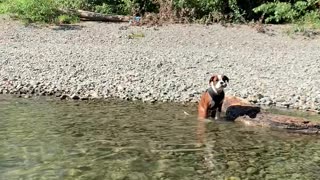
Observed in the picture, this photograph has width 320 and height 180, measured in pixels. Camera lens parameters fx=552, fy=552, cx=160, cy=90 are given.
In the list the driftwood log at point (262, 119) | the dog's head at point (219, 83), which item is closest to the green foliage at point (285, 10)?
the driftwood log at point (262, 119)

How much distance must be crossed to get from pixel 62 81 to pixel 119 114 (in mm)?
2913

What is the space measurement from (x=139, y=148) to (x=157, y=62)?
6.51 metres

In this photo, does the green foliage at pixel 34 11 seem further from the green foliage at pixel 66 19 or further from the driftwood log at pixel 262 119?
the driftwood log at pixel 262 119

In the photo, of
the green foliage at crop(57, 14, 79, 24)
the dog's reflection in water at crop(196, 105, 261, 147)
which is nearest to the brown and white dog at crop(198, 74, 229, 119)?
the dog's reflection in water at crop(196, 105, 261, 147)

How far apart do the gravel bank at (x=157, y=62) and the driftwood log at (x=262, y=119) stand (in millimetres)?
1384

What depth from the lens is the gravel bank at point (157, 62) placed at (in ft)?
33.3

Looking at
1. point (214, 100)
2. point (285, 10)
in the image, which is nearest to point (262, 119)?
point (214, 100)

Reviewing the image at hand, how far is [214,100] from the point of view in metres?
8.07

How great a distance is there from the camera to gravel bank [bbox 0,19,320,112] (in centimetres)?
1016

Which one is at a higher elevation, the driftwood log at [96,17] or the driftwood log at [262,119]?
the driftwood log at [96,17]

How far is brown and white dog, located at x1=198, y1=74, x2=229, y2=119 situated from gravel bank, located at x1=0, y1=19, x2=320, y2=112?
146cm

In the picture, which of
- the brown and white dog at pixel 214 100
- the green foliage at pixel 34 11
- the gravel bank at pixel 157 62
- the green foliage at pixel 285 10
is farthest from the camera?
the green foliage at pixel 285 10

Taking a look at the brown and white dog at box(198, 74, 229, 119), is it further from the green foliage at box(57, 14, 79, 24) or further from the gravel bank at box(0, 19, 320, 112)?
the green foliage at box(57, 14, 79, 24)

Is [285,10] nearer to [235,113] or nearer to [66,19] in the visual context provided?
[66,19]
